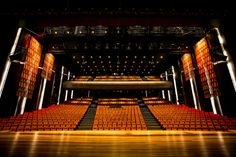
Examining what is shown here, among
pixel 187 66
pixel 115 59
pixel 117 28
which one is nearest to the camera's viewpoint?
pixel 117 28

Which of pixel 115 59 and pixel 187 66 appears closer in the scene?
pixel 187 66

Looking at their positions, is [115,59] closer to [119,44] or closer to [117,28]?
[119,44]

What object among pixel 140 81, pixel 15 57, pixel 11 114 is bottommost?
pixel 11 114

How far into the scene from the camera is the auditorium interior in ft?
9.04

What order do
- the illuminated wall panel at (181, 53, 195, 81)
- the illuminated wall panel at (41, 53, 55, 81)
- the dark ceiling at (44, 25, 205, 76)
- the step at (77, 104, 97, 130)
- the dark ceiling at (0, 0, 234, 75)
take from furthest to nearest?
the illuminated wall panel at (181, 53, 195, 81)
the illuminated wall panel at (41, 53, 55, 81)
the dark ceiling at (44, 25, 205, 76)
the step at (77, 104, 97, 130)
the dark ceiling at (0, 0, 234, 75)

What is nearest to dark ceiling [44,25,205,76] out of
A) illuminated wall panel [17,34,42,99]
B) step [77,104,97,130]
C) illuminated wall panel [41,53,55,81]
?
illuminated wall panel [41,53,55,81]

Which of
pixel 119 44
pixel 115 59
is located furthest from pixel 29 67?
pixel 115 59

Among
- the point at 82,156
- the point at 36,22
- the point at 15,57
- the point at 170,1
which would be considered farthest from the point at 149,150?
the point at 36,22

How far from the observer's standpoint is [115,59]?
12906 millimetres

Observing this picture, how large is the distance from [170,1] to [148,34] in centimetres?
316

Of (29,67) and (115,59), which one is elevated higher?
(115,59)

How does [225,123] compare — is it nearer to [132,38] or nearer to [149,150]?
[149,150]

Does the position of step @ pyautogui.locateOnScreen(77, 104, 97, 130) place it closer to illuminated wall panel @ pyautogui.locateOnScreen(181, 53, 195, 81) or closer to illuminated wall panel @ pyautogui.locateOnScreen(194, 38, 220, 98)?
illuminated wall panel @ pyautogui.locateOnScreen(194, 38, 220, 98)

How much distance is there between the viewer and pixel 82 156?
1761 millimetres
